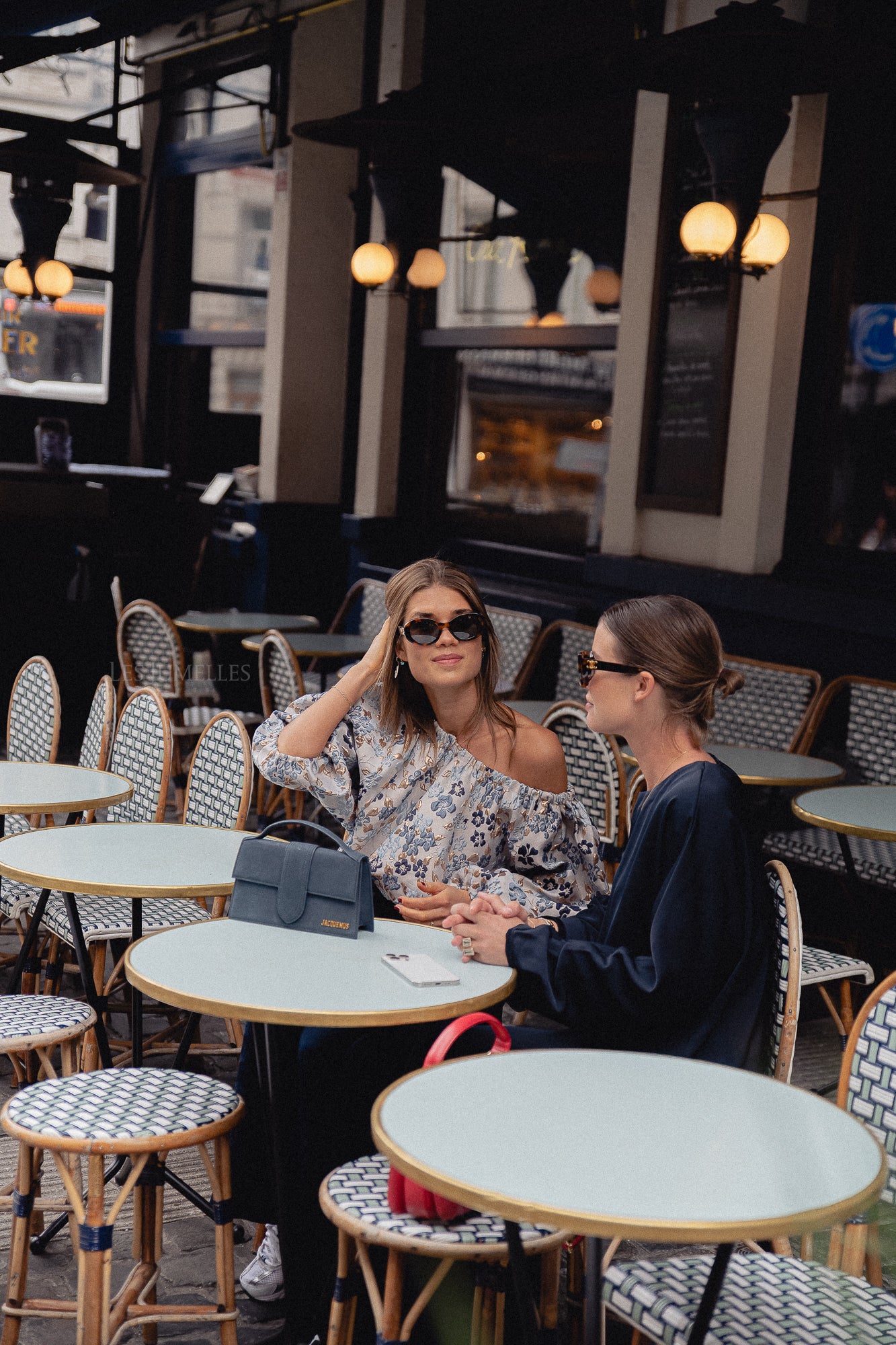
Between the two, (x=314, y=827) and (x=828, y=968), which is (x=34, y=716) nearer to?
(x=314, y=827)

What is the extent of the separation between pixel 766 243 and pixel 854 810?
2251 millimetres

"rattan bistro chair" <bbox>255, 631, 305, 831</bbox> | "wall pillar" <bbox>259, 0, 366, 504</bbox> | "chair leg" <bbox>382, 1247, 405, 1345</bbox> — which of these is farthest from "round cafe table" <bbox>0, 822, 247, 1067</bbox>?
"wall pillar" <bbox>259, 0, 366, 504</bbox>

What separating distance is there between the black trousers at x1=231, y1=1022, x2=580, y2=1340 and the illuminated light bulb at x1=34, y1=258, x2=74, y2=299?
7485mm

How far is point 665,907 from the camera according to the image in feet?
7.07

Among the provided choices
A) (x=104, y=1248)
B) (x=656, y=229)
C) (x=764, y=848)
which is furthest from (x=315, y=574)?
(x=104, y=1248)

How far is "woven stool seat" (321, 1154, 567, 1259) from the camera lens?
1907 millimetres

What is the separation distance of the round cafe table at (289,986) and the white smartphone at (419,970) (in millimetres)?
11

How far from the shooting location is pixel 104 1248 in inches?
87.0

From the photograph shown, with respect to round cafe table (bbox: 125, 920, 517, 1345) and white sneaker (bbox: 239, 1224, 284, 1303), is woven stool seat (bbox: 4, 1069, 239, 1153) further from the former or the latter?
white sneaker (bbox: 239, 1224, 284, 1303)

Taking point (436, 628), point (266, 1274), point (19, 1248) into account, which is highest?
point (436, 628)

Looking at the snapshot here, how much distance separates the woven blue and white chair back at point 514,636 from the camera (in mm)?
6516

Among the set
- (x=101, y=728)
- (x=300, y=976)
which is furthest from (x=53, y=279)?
(x=300, y=976)

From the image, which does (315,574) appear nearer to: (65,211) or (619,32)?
(65,211)

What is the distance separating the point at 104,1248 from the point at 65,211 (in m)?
6.96
